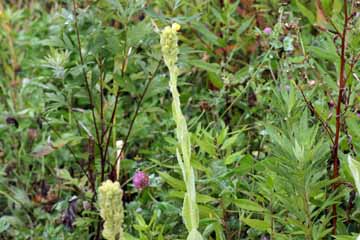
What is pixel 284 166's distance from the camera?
143 centimetres

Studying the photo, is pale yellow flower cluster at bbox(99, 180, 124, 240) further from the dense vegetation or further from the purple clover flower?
the purple clover flower

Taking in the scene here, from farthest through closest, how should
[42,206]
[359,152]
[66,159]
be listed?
[66,159]
[42,206]
[359,152]

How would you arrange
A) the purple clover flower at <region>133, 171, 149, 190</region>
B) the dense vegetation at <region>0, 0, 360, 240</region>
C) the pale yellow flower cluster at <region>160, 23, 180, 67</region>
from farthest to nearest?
1. the purple clover flower at <region>133, 171, 149, 190</region>
2. the dense vegetation at <region>0, 0, 360, 240</region>
3. the pale yellow flower cluster at <region>160, 23, 180, 67</region>

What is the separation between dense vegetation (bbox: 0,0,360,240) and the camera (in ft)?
4.72

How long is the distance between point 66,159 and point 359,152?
1141 millimetres

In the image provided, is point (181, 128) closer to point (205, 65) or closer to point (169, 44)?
point (169, 44)

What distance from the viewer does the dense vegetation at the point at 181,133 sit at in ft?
4.72

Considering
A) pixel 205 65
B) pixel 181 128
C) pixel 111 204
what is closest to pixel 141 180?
pixel 205 65

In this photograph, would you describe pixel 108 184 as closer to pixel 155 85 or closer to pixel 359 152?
pixel 359 152

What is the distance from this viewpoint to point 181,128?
1.12 metres

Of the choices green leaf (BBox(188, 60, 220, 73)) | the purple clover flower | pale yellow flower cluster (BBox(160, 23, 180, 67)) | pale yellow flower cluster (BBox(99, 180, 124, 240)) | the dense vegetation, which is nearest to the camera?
pale yellow flower cluster (BBox(99, 180, 124, 240))

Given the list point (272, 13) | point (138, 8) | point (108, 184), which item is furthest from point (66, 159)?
point (108, 184)

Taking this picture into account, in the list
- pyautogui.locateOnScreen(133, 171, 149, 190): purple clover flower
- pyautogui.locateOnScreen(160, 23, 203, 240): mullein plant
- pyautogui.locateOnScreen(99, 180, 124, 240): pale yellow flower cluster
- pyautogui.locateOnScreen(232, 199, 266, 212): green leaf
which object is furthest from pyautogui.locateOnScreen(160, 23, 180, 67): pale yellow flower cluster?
pyautogui.locateOnScreen(133, 171, 149, 190): purple clover flower

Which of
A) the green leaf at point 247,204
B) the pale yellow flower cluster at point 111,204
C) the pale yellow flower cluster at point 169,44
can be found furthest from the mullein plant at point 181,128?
the green leaf at point 247,204
